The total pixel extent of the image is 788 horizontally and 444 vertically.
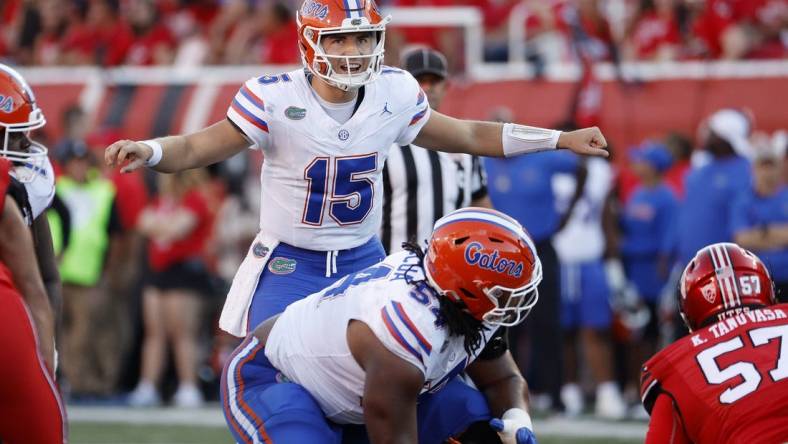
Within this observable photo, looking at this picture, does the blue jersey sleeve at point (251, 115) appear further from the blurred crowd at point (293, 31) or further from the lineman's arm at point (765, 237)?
the blurred crowd at point (293, 31)

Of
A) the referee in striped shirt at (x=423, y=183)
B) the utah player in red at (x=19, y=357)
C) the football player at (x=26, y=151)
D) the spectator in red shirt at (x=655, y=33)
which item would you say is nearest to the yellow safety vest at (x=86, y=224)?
the spectator in red shirt at (x=655, y=33)

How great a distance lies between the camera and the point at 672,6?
1098cm

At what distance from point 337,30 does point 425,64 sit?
1.39 metres

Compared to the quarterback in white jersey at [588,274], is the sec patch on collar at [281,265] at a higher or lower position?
higher

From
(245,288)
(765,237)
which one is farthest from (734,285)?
(765,237)

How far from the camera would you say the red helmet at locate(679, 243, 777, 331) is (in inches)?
158

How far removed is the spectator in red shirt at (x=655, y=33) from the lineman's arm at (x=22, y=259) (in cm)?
711

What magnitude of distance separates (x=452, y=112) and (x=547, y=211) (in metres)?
1.82

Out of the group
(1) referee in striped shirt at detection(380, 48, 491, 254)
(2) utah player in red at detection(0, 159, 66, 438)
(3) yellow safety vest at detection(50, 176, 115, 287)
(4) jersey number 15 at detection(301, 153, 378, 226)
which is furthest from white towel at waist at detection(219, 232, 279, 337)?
(3) yellow safety vest at detection(50, 176, 115, 287)

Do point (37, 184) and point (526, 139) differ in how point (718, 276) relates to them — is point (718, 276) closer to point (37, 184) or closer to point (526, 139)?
point (526, 139)

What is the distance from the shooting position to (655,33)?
10750 mm

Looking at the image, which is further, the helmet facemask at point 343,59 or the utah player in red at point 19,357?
the helmet facemask at point 343,59

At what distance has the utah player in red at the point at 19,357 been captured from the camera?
3.53m

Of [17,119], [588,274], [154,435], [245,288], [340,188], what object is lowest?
[154,435]
